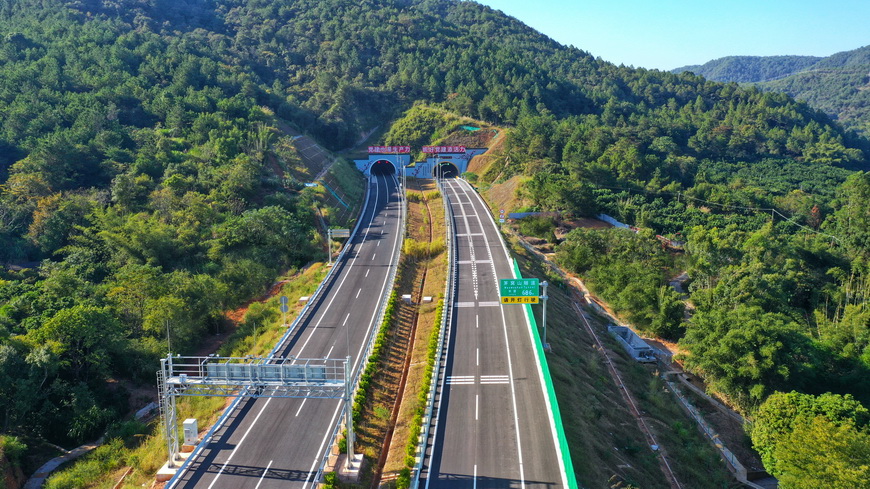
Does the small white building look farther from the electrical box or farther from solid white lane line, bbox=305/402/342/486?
the electrical box

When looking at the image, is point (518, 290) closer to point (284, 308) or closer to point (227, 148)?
point (284, 308)

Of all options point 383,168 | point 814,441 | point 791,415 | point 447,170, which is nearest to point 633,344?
point 791,415

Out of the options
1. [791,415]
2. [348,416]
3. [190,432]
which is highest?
[348,416]

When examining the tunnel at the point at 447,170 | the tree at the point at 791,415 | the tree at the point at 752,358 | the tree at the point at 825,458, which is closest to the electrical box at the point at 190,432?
the tree at the point at 825,458

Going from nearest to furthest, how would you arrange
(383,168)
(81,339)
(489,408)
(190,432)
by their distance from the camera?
(190,432), (489,408), (81,339), (383,168)

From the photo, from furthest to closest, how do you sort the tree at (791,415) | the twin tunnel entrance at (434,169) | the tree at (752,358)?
the twin tunnel entrance at (434,169) < the tree at (752,358) < the tree at (791,415)

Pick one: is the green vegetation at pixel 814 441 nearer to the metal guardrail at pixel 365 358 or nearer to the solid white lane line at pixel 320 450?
the metal guardrail at pixel 365 358

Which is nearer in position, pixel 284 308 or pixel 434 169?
pixel 284 308
